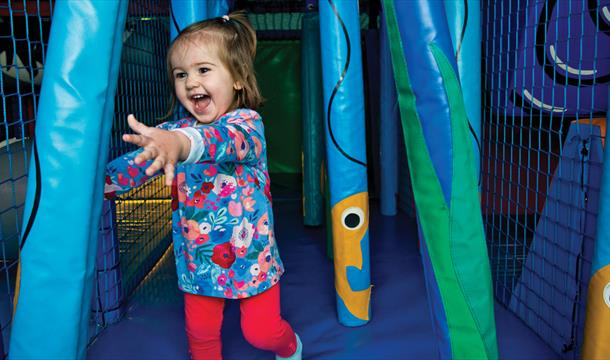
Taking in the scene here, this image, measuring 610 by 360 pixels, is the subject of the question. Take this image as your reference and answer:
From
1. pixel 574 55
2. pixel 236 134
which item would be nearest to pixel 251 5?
pixel 574 55

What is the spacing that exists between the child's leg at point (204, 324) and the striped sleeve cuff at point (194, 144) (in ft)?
1.50

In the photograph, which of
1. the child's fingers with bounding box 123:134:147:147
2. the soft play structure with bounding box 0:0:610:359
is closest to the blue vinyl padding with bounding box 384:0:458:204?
the soft play structure with bounding box 0:0:610:359

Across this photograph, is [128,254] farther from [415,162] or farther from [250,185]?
[415,162]

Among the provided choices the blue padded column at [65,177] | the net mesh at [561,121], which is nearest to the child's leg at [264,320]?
the blue padded column at [65,177]

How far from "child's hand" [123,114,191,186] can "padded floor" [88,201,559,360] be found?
694 millimetres

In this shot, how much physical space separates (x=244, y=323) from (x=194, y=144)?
50cm

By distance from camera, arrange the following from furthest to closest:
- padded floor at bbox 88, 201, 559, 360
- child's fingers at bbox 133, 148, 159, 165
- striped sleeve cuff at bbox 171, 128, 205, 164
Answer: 1. padded floor at bbox 88, 201, 559, 360
2. striped sleeve cuff at bbox 171, 128, 205, 164
3. child's fingers at bbox 133, 148, 159, 165

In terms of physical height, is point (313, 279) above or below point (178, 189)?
below

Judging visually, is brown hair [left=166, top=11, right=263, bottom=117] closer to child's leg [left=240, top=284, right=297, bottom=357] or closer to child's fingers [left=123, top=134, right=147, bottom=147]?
child's leg [left=240, top=284, right=297, bottom=357]

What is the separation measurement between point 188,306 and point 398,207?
1584 mm

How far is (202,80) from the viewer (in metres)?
0.89

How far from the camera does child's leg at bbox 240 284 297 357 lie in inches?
38.2

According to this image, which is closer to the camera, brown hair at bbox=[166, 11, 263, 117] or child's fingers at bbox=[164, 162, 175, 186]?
child's fingers at bbox=[164, 162, 175, 186]

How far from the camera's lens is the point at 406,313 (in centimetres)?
127
